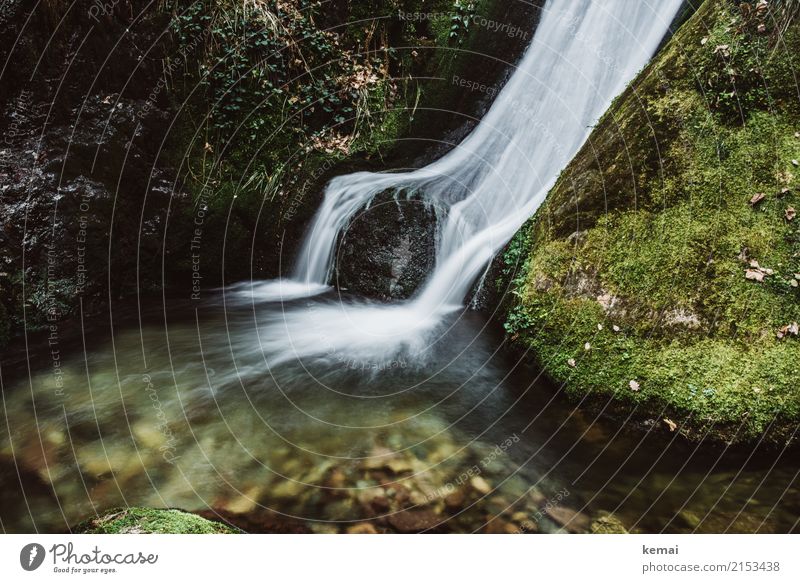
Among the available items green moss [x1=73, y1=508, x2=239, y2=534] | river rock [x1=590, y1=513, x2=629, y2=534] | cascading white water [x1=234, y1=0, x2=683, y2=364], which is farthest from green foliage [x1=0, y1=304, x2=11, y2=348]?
river rock [x1=590, y1=513, x2=629, y2=534]

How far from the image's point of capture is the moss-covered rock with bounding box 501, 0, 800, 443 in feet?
12.5

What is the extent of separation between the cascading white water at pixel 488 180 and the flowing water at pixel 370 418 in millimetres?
35

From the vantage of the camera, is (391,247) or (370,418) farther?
(391,247)

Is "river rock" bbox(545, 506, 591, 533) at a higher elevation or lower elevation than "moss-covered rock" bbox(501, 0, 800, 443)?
lower

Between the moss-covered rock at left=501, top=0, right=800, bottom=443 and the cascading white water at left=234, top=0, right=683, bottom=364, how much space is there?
1.60 meters

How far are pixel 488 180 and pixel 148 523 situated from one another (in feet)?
20.6

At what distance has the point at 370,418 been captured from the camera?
4.25 meters

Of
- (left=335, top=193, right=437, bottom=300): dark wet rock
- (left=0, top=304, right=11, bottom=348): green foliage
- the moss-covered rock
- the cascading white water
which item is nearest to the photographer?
the moss-covered rock

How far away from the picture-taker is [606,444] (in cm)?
388

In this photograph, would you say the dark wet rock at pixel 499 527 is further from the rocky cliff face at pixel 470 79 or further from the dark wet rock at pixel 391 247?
the rocky cliff face at pixel 470 79

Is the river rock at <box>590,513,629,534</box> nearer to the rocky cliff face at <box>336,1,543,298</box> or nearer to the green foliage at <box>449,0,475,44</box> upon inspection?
the rocky cliff face at <box>336,1,543,298</box>

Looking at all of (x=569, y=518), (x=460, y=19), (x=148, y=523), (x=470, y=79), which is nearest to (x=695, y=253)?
(x=569, y=518)

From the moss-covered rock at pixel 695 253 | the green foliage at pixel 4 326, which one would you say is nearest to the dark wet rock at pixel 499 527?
the moss-covered rock at pixel 695 253

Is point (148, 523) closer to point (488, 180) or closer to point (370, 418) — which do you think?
point (370, 418)
